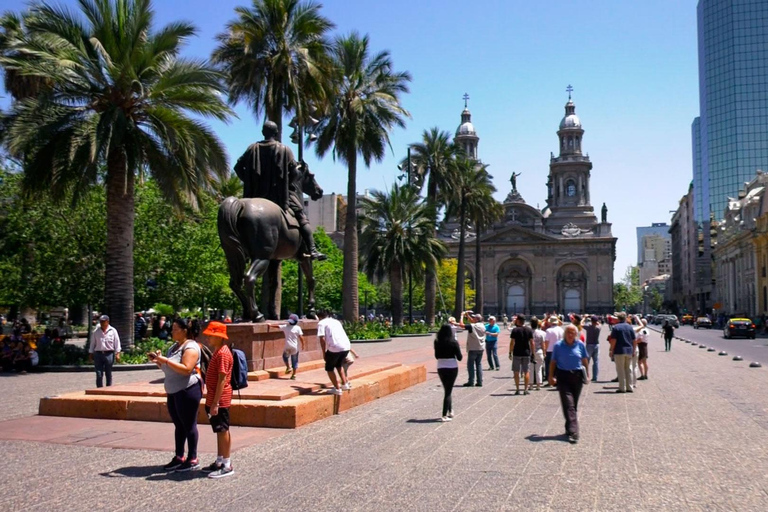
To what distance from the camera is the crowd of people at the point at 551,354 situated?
8750mm

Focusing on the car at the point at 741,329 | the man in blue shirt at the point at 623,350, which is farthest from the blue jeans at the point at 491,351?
the car at the point at 741,329

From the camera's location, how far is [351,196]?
98.0ft

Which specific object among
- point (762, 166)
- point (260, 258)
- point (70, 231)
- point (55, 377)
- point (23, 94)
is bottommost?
point (55, 377)

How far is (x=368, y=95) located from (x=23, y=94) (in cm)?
1359

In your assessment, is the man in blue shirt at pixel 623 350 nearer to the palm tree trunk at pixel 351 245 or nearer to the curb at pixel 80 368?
the curb at pixel 80 368

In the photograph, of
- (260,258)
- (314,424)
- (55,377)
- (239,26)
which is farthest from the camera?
(239,26)

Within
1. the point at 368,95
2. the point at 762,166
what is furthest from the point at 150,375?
the point at 762,166

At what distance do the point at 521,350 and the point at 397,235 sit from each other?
28.5 m

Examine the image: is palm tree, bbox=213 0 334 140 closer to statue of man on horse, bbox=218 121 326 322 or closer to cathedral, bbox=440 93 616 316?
statue of man on horse, bbox=218 121 326 322

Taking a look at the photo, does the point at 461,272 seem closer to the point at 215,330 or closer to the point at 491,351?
the point at 491,351

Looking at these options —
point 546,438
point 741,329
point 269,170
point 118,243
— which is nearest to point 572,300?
point 741,329

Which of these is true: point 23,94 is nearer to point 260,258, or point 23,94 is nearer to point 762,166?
point 260,258

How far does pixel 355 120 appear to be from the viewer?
30.4 metres

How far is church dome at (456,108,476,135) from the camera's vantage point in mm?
103700
